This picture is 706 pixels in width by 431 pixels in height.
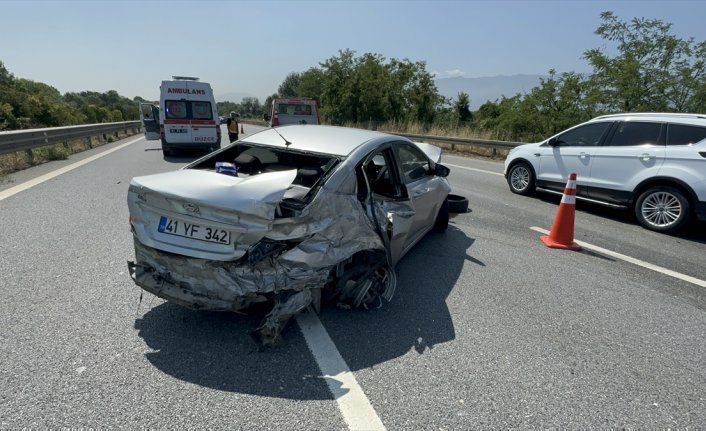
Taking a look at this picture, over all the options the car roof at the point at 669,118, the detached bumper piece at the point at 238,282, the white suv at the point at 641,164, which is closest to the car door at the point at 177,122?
the white suv at the point at 641,164

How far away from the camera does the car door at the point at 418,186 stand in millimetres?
4250

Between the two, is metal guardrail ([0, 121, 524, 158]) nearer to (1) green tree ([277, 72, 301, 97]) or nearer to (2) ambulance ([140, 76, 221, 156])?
(2) ambulance ([140, 76, 221, 156])

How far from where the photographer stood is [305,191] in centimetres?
300

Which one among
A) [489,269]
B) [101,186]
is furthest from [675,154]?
[101,186]

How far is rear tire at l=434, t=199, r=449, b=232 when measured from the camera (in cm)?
546

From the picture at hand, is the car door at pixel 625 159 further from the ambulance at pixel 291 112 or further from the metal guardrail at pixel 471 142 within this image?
the ambulance at pixel 291 112

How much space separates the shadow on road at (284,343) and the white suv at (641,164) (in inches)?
194

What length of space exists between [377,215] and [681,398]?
2419 mm

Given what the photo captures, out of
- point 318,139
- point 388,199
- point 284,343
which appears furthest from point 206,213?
point 388,199

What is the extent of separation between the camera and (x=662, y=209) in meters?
6.33

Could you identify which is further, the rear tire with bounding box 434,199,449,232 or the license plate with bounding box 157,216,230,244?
the rear tire with bounding box 434,199,449,232

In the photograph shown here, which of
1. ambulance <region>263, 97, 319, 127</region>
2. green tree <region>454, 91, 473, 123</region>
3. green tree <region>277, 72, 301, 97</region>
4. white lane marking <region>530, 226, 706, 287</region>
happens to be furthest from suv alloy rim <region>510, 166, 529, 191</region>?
green tree <region>277, 72, 301, 97</region>

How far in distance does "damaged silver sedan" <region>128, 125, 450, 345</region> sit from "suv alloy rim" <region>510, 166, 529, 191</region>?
6.25 meters

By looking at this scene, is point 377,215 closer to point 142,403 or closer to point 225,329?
point 225,329
